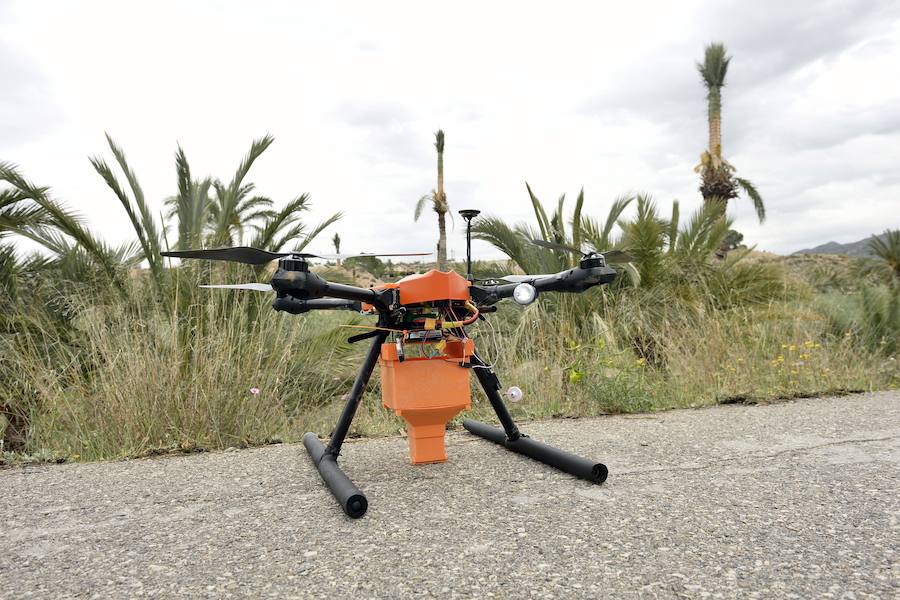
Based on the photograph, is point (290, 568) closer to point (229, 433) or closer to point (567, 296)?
point (229, 433)

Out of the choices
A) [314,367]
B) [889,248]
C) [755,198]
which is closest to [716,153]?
[755,198]

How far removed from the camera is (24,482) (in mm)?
2879

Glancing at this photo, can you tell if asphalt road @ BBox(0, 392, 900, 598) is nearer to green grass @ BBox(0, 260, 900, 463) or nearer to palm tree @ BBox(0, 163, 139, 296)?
green grass @ BBox(0, 260, 900, 463)

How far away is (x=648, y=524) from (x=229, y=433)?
258 centimetres

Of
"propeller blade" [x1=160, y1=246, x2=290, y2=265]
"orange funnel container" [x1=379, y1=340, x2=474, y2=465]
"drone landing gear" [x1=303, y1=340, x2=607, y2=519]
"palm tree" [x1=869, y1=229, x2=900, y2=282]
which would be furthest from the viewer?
"palm tree" [x1=869, y1=229, x2=900, y2=282]

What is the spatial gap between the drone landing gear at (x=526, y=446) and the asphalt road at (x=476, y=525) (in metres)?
0.05

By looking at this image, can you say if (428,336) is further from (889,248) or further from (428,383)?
(889,248)

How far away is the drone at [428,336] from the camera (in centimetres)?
237

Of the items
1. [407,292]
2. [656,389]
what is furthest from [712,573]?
[656,389]

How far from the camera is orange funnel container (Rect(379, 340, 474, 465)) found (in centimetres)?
254

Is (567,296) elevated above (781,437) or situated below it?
above

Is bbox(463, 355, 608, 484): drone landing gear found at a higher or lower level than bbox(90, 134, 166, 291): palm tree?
lower

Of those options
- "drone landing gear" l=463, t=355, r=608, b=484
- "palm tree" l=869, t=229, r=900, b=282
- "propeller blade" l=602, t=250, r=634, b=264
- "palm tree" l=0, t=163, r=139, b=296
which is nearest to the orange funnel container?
"drone landing gear" l=463, t=355, r=608, b=484

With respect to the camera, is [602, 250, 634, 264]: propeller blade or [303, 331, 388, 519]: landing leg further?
[602, 250, 634, 264]: propeller blade
